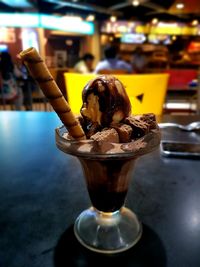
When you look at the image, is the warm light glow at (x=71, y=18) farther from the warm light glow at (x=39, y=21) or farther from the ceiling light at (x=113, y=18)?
the ceiling light at (x=113, y=18)

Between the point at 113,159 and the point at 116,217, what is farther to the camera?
the point at 116,217

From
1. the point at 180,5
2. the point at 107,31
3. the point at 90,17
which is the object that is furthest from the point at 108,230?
the point at 107,31

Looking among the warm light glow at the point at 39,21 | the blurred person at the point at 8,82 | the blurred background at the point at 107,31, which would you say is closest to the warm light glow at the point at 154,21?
the blurred background at the point at 107,31

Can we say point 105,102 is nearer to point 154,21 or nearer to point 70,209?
point 70,209

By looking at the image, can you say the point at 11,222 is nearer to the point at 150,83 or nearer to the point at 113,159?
the point at 113,159

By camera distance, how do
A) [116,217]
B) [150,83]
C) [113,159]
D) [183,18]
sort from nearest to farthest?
[113,159]
[116,217]
[150,83]
[183,18]

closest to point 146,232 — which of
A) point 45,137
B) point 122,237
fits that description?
point 122,237
